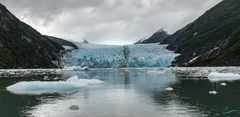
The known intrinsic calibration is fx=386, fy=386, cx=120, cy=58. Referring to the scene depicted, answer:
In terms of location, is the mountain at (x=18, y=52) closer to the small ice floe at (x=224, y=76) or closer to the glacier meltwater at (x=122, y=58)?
the glacier meltwater at (x=122, y=58)

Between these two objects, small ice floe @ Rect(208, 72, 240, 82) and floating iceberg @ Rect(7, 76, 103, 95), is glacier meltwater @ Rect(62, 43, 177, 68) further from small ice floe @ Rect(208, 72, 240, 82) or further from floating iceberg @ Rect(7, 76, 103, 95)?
floating iceberg @ Rect(7, 76, 103, 95)

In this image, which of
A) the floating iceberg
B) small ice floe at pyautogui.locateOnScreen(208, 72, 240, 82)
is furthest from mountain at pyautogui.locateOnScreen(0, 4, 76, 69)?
the floating iceberg

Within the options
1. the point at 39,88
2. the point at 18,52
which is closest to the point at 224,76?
the point at 39,88

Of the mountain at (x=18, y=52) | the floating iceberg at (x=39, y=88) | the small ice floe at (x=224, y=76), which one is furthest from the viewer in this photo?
the mountain at (x=18, y=52)

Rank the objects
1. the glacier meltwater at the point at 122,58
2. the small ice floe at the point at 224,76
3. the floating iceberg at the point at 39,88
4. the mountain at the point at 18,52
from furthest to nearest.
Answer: the mountain at the point at 18,52 < the glacier meltwater at the point at 122,58 < the small ice floe at the point at 224,76 < the floating iceberg at the point at 39,88

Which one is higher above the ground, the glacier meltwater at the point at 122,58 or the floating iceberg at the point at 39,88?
the glacier meltwater at the point at 122,58

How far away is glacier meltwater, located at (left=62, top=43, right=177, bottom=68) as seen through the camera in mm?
165750

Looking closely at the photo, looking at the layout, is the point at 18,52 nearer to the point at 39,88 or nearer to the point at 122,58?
the point at 122,58

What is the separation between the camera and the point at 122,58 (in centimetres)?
17425

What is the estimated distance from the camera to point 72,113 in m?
26.0

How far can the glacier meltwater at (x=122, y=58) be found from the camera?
16575 centimetres

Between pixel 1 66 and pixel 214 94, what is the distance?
439 feet

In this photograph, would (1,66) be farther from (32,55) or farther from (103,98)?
(103,98)

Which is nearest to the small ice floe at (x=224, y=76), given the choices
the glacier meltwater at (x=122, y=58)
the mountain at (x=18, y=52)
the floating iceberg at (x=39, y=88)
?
the floating iceberg at (x=39, y=88)
